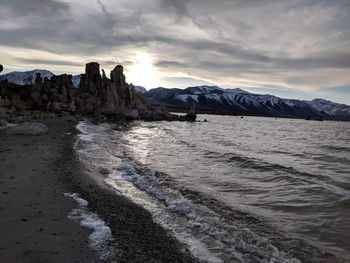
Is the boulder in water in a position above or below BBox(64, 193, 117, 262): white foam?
below

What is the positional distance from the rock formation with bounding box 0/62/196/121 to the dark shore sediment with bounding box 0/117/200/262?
2359 inches

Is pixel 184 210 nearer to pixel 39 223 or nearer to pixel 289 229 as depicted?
pixel 289 229

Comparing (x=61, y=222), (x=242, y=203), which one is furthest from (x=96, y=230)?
(x=242, y=203)

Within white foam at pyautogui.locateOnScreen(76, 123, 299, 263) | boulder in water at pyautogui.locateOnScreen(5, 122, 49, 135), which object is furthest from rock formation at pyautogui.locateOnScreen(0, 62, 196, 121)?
white foam at pyautogui.locateOnScreen(76, 123, 299, 263)

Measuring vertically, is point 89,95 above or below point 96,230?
above

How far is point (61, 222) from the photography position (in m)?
8.73

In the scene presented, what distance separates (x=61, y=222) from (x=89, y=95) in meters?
86.7

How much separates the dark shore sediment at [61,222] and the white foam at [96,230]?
14 centimetres

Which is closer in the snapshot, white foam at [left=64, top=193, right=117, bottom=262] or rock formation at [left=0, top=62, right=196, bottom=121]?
white foam at [left=64, top=193, right=117, bottom=262]

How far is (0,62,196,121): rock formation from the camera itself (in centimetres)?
7538

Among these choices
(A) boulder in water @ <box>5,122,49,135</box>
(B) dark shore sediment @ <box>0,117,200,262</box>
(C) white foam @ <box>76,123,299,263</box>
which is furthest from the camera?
(A) boulder in water @ <box>5,122,49,135</box>

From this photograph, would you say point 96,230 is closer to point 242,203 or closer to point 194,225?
point 194,225

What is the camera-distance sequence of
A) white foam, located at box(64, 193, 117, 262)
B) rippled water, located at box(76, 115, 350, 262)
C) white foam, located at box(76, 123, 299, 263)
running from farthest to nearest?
rippled water, located at box(76, 115, 350, 262), white foam, located at box(76, 123, 299, 263), white foam, located at box(64, 193, 117, 262)

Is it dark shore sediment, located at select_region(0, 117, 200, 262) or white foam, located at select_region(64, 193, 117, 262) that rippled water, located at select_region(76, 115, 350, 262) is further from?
white foam, located at select_region(64, 193, 117, 262)
